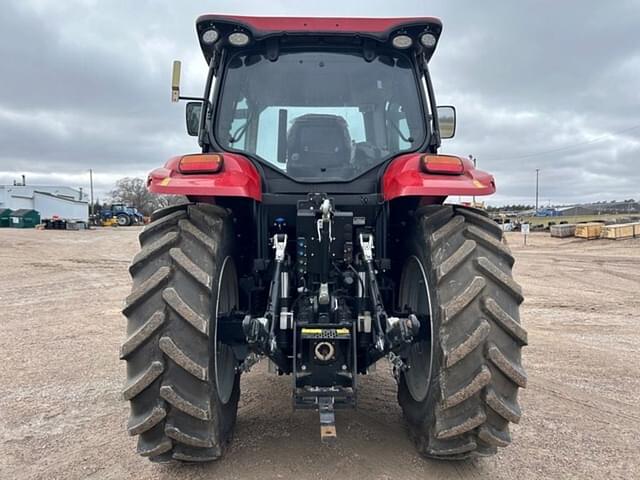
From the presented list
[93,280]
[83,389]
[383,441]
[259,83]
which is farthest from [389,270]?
[93,280]

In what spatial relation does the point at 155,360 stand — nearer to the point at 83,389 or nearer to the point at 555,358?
the point at 83,389

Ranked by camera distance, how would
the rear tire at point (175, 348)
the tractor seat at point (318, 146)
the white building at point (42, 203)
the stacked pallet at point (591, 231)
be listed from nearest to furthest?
the rear tire at point (175, 348) → the tractor seat at point (318, 146) → the stacked pallet at point (591, 231) → the white building at point (42, 203)

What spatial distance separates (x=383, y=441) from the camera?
3205 mm

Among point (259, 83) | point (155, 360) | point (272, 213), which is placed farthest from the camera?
point (259, 83)

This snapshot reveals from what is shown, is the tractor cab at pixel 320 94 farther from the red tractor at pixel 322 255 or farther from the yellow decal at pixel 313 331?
the yellow decal at pixel 313 331

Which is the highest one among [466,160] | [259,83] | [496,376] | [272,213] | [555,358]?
[259,83]

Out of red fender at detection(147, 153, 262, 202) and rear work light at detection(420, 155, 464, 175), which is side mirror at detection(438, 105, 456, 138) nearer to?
rear work light at detection(420, 155, 464, 175)

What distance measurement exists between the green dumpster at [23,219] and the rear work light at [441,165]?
4563cm

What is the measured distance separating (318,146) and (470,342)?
5.30 feet

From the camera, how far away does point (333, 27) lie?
3.29 meters

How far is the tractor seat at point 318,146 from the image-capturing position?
10.6 feet

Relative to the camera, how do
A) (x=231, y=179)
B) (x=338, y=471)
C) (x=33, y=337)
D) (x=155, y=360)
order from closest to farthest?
(x=155, y=360) → (x=231, y=179) → (x=338, y=471) → (x=33, y=337)

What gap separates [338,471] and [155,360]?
1257mm

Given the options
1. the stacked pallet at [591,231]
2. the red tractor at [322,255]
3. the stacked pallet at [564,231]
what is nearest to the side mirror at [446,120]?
the red tractor at [322,255]
